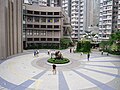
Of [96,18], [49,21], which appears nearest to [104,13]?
[49,21]

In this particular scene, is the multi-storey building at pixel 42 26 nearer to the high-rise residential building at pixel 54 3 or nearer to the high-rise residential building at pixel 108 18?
the high-rise residential building at pixel 108 18

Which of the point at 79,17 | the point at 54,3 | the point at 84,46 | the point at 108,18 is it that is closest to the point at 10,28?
the point at 84,46

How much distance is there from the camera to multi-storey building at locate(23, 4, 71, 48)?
5994 centimetres

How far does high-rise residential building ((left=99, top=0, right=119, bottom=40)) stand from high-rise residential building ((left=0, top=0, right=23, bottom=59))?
38.2 metres

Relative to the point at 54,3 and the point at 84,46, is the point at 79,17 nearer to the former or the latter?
the point at 54,3

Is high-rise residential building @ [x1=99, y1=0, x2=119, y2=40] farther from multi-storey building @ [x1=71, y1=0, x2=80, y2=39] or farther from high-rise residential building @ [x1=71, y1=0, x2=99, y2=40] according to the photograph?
multi-storey building @ [x1=71, y1=0, x2=80, y2=39]

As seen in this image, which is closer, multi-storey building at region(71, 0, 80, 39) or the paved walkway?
the paved walkway

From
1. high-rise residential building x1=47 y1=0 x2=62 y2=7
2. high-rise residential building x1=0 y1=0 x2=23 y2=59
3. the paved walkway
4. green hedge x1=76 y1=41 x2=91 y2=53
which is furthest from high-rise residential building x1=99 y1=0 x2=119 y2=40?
the paved walkway

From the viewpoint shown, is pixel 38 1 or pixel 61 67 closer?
pixel 61 67

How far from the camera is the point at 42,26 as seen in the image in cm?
6181

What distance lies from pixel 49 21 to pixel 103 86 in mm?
43690

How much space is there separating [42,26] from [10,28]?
20620 millimetres

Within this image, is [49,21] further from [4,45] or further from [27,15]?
[4,45]

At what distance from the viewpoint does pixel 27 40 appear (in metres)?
60.3
